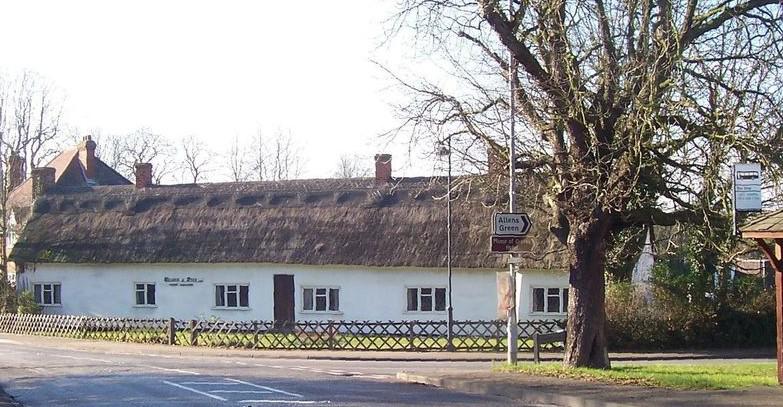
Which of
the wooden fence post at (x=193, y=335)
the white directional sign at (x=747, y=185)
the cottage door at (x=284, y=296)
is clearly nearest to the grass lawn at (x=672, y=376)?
the white directional sign at (x=747, y=185)

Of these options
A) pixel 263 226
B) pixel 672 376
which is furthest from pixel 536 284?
pixel 672 376

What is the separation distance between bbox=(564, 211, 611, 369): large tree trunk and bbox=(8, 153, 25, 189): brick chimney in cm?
4345

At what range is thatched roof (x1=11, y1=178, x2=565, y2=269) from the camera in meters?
40.9

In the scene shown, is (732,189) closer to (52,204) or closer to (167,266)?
(167,266)

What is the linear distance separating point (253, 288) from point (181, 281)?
148 inches

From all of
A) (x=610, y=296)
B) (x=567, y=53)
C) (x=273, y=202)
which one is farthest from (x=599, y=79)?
(x=273, y=202)

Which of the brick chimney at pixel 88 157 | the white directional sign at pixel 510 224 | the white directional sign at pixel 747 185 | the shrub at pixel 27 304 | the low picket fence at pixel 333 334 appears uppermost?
the brick chimney at pixel 88 157

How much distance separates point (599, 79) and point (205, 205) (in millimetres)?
31600

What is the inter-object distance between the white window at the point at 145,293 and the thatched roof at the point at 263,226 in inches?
56.9

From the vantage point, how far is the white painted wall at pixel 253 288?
1587 inches

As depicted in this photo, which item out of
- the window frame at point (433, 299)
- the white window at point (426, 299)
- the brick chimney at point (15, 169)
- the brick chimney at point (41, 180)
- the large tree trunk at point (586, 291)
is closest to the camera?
the large tree trunk at point (586, 291)

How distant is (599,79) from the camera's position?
19.2 meters

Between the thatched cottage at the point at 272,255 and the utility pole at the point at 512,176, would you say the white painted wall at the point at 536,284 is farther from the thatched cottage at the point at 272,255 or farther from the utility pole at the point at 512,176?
the utility pole at the point at 512,176

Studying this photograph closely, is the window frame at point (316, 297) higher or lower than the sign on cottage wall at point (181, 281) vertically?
lower
